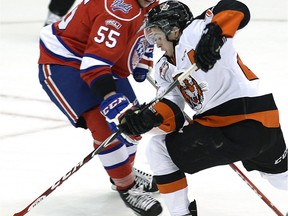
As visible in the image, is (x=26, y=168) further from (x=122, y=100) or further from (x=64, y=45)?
(x=122, y=100)

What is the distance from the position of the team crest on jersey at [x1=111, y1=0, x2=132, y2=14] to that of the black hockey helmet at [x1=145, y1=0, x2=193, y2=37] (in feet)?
0.68

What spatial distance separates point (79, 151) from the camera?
357cm

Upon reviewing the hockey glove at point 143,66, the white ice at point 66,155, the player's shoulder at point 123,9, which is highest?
the player's shoulder at point 123,9

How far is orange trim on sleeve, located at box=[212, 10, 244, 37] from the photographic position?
2.36 meters

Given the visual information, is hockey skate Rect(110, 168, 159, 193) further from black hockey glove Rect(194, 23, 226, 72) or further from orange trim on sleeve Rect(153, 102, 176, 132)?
black hockey glove Rect(194, 23, 226, 72)

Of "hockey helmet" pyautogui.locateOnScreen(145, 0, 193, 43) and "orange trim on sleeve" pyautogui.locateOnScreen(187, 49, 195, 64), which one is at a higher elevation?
"hockey helmet" pyautogui.locateOnScreen(145, 0, 193, 43)

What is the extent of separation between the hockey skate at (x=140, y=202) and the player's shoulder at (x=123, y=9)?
2.13 ft

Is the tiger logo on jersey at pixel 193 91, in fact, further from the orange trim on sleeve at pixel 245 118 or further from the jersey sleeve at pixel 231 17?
the jersey sleeve at pixel 231 17

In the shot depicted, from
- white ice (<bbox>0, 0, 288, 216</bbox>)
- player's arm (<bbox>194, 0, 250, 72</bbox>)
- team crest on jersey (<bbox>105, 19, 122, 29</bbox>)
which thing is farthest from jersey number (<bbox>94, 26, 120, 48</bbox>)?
white ice (<bbox>0, 0, 288, 216</bbox>)

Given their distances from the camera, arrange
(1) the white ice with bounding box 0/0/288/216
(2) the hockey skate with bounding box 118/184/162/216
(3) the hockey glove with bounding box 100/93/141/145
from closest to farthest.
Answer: (3) the hockey glove with bounding box 100/93/141/145
(2) the hockey skate with bounding box 118/184/162/216
(1) the white ice with bounding box 0/0/288/216

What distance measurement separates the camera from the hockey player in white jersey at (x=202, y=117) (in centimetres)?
245

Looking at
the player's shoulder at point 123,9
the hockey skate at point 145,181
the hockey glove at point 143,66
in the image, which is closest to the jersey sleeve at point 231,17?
the player's shoulder at point 123,9

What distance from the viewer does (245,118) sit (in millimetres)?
2473

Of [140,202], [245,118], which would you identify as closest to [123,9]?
[245,118]
